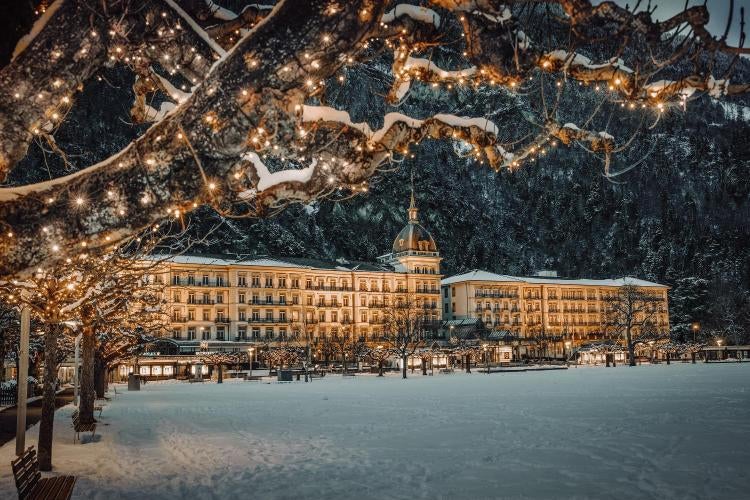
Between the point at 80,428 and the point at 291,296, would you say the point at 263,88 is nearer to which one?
the point at 80,428

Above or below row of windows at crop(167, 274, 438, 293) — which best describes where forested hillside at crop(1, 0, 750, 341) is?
above

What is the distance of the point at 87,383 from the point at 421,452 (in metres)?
9.92

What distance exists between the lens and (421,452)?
41.3ft

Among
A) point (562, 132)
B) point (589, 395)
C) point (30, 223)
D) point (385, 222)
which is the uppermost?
point (385, 222)

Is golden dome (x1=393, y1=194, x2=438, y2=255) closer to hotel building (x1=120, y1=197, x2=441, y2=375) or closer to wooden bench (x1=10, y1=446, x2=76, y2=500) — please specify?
hotel building (x1=120, y1=197, x2=441, y2=375)

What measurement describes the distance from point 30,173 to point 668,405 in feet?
339

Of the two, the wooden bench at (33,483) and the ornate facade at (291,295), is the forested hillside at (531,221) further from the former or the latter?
the wooden bench at (33,483)

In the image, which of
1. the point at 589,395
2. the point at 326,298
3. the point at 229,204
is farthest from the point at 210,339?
the point at 229,204

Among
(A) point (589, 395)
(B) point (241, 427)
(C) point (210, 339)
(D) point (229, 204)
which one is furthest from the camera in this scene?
(C) point (210, 339)

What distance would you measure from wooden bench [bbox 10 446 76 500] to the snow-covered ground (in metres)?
0.75

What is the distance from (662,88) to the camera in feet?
17.6

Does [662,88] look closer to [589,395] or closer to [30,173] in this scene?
[589,395]

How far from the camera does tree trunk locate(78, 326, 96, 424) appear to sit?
54.4 ft

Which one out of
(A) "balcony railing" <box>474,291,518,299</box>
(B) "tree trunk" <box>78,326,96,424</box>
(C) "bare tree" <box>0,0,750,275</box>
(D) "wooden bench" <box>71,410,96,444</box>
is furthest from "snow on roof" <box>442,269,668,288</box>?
(C) "bare tree" <box>0,0,750,275</box>
